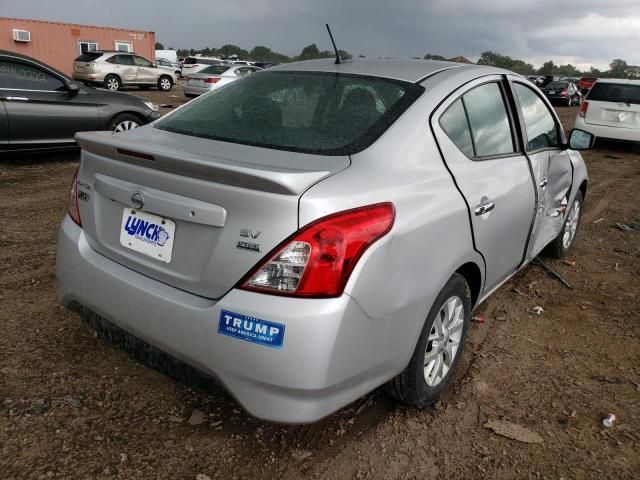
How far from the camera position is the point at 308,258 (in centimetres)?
175

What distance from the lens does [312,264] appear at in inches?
68.6

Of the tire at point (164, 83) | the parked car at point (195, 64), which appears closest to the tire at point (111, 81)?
the tire at point (164, 83)

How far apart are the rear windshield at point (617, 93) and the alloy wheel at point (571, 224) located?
303 inches

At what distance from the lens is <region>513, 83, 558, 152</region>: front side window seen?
3293 mm

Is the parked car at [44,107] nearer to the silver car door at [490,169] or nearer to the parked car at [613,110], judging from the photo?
the silver car door at [490,169]

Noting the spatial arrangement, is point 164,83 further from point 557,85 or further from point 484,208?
point 484,208

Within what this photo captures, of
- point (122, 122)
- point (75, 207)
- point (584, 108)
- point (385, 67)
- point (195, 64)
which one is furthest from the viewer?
point (195, 64)

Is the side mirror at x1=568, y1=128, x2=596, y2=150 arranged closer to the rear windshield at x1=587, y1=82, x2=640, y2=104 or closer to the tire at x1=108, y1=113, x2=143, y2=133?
the tire at x1=108, y1=113, x2=143, y2=133

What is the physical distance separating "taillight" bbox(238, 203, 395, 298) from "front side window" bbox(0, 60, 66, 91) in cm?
648

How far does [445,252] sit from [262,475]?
44.6 inches

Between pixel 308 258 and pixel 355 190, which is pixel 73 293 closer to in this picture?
pixel 308 258

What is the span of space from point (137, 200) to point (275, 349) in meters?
0.79

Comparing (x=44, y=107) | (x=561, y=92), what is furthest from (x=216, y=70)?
(x=561, y=92)

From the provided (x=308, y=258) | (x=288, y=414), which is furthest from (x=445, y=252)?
(x=288, y=414)
